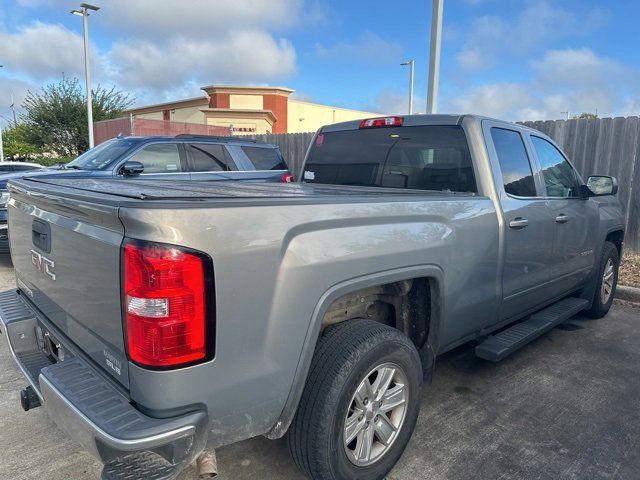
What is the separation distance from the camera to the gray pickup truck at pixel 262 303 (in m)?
1.66

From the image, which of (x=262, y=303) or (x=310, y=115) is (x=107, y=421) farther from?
(x=310, y=115)

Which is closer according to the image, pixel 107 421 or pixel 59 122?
pixel 107 421

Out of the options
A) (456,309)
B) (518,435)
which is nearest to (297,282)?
(456,309)

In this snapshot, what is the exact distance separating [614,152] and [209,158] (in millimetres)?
6377

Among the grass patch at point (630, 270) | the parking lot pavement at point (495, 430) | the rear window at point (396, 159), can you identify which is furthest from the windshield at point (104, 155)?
the grass patch at point (630, 270)

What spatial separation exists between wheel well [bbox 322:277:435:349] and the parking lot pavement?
677 millimetres

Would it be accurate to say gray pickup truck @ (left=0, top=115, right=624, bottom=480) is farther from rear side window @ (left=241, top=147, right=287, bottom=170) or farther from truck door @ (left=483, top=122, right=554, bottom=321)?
rear side window @ (left=241, top=147, right=287, bottom=170)

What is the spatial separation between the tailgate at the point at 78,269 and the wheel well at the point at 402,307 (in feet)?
3.84

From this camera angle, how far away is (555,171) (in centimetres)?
417

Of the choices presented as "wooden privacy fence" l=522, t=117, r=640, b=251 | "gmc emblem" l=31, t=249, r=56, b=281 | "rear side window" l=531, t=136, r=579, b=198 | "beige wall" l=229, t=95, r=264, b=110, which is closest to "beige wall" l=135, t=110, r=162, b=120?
"beige wall" l=229, t=95, r=264, b=110

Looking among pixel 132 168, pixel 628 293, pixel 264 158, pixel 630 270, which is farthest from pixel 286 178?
pixel 630 270

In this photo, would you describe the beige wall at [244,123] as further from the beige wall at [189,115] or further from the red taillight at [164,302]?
the red taillight at [164,302]

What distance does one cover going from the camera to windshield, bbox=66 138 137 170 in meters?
6.88

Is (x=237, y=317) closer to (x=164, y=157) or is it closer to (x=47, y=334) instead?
(x=47, y=334)
